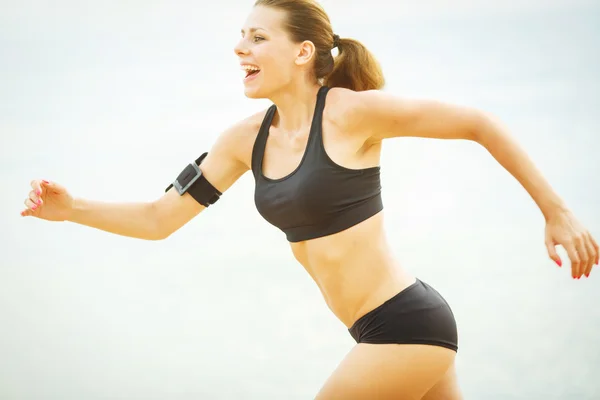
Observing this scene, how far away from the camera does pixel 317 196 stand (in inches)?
84.2

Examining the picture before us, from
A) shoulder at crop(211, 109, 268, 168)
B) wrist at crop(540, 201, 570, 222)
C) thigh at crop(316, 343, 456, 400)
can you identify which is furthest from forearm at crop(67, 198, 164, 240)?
wrist at crop(540, 201, 570, 222)

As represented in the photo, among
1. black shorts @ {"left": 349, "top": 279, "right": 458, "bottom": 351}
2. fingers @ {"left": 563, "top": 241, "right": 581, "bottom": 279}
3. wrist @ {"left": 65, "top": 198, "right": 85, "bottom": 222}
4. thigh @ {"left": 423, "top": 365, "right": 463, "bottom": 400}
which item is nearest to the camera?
fingers @ {"left": 563, "top": 241, "right": 581, "bottom": 279}

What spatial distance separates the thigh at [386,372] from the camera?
2.07 m

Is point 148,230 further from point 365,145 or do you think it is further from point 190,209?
point 365,145

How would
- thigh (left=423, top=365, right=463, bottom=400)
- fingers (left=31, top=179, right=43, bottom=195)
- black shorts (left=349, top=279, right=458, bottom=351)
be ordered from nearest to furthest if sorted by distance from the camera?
black shorts (left=349, top=279, right=458, bottom=351) < thigh (left=423, top=365, right=463, bottom=400) < fingers (left=31, top=179, right=43, bottom=195)

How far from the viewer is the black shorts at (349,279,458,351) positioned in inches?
84.0

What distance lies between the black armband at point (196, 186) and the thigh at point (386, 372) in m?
0.66

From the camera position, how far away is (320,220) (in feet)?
7.10

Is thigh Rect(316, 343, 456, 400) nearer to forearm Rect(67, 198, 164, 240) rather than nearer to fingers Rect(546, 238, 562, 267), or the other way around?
fingers Rect(546, 238, 562, 267)

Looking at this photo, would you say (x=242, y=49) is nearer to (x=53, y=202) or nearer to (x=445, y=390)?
(x=53, y=202)

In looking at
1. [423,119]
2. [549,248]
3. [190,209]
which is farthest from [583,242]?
[190,209]

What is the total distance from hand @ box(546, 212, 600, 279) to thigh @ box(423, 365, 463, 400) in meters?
0.51

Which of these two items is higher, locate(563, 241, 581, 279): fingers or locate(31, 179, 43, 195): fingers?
locate(31, 179, 43, 195): fingers

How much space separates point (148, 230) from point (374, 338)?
0.78 metres
